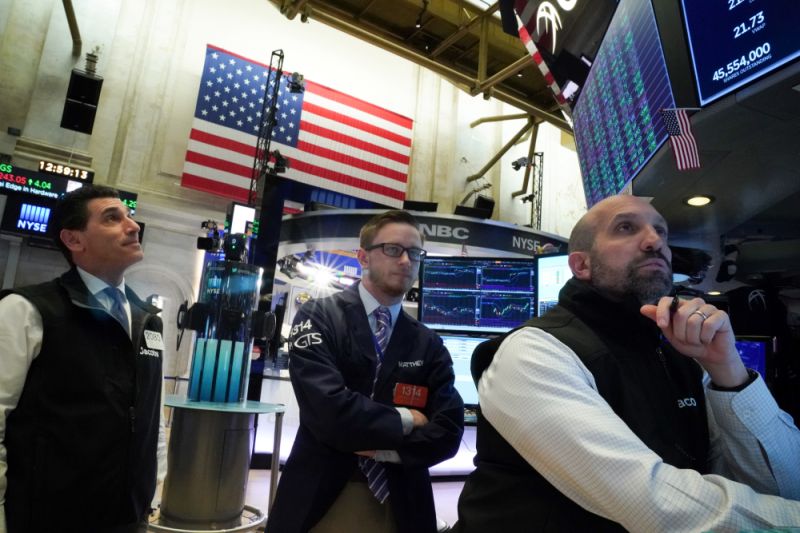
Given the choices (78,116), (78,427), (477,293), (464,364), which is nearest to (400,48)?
(78,116)

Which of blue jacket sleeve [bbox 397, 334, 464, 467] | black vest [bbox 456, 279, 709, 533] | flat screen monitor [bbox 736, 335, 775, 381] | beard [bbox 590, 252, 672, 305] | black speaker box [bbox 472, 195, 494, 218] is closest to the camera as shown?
black vest [bbox 456, 279, 709, 533]

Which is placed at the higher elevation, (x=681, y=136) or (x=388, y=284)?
(x=681, y=136)

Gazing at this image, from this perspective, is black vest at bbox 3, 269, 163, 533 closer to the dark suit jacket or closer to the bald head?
the dark suit jacket

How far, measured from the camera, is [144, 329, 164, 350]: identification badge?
2.03 meters

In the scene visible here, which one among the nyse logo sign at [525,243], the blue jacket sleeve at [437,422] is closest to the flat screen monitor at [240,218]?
the nyse logo sign at [525,243]

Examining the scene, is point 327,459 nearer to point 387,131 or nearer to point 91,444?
point 91,444

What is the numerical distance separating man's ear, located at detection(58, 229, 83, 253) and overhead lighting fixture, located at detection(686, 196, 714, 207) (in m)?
3.06

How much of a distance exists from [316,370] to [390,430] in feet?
1.02

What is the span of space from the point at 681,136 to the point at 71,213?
8.11 feet

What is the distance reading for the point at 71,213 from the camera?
1979 mm

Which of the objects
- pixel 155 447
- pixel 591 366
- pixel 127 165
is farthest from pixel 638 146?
pixel 127 165

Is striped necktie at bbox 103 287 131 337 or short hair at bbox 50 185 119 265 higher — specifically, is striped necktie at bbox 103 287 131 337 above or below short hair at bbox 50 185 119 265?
below

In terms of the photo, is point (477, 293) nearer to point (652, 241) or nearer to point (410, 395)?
point (410, 395)

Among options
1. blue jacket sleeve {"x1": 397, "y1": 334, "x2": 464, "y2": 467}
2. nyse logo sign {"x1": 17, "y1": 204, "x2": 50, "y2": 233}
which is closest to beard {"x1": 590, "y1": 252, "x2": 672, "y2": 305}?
blue jacket sleeve {"x1": 397, "y1": 334, "x2": 464, "y2": 467}
